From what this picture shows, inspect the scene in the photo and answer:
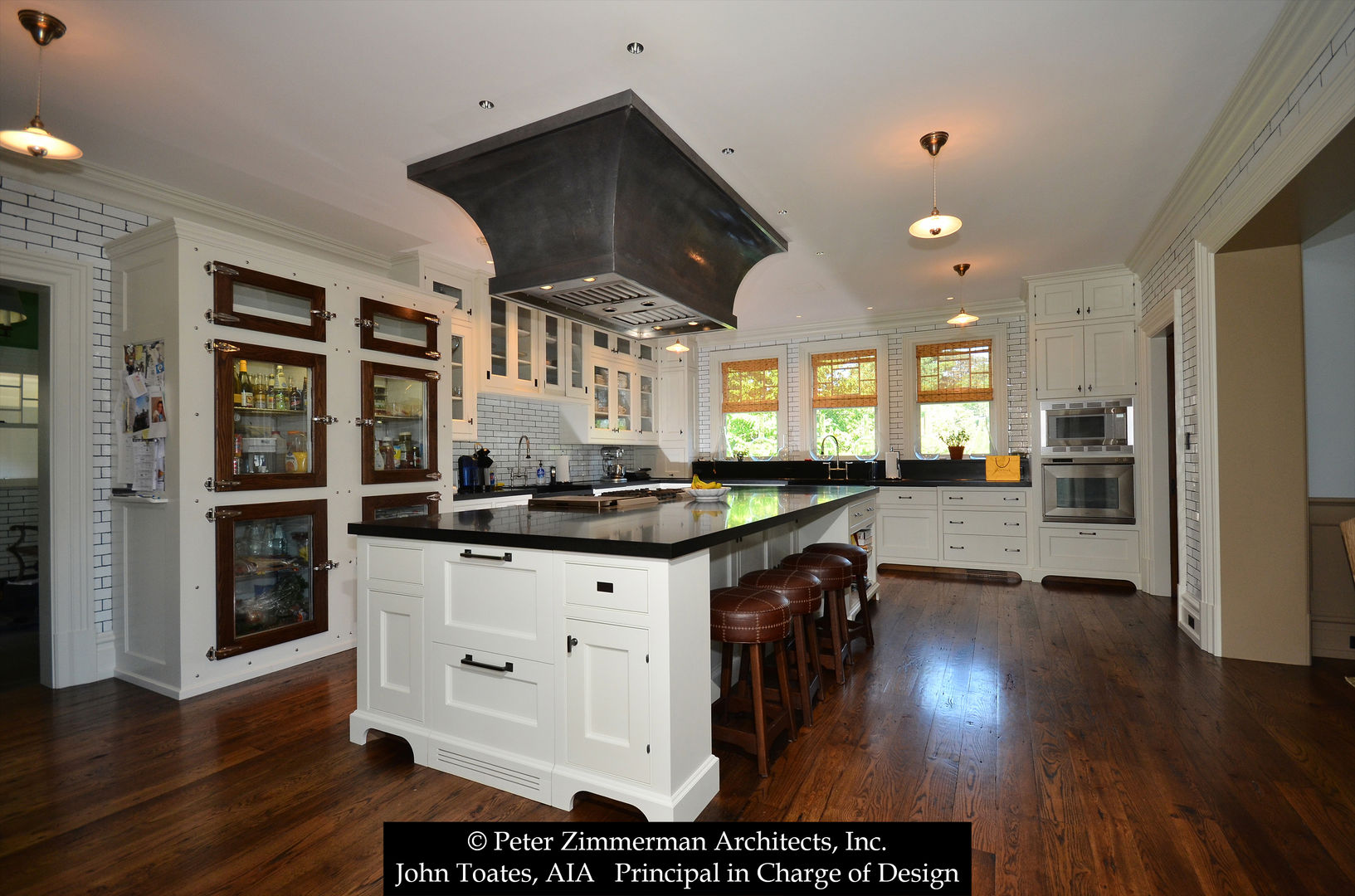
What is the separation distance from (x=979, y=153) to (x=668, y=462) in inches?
206

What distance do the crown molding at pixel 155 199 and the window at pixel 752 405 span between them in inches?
181

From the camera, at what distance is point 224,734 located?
272cm

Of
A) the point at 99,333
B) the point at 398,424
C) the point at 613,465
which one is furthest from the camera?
the point at 613,465

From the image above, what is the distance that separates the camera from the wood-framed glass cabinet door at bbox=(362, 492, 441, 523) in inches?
158

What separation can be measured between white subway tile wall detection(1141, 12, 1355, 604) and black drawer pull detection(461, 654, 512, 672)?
12.2 feet

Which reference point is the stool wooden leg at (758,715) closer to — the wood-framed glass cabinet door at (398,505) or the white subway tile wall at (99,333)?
the wood-framed glass cabinet door at (398,505)

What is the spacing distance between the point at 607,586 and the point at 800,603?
105cm

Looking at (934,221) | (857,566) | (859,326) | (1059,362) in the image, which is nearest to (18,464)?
(857,566)

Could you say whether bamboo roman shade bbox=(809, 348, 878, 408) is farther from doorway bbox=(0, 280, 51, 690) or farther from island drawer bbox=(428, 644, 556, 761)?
doorway bbox=(0, 280, 51, 690)

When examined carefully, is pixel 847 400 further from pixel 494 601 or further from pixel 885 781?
pixel 494 601

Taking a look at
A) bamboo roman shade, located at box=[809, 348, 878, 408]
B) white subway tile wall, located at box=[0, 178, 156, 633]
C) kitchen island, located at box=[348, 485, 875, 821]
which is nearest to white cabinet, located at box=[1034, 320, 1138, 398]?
bamboo roman shade, located at box=[809, 348, 878, 408]

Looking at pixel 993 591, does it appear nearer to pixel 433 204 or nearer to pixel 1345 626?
pixel 1345 626

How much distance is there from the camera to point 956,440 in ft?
22.4


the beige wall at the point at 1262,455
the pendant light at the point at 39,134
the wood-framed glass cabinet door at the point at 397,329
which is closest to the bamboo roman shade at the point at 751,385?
the wood-framed glass cabinet door at the point at 397,329
